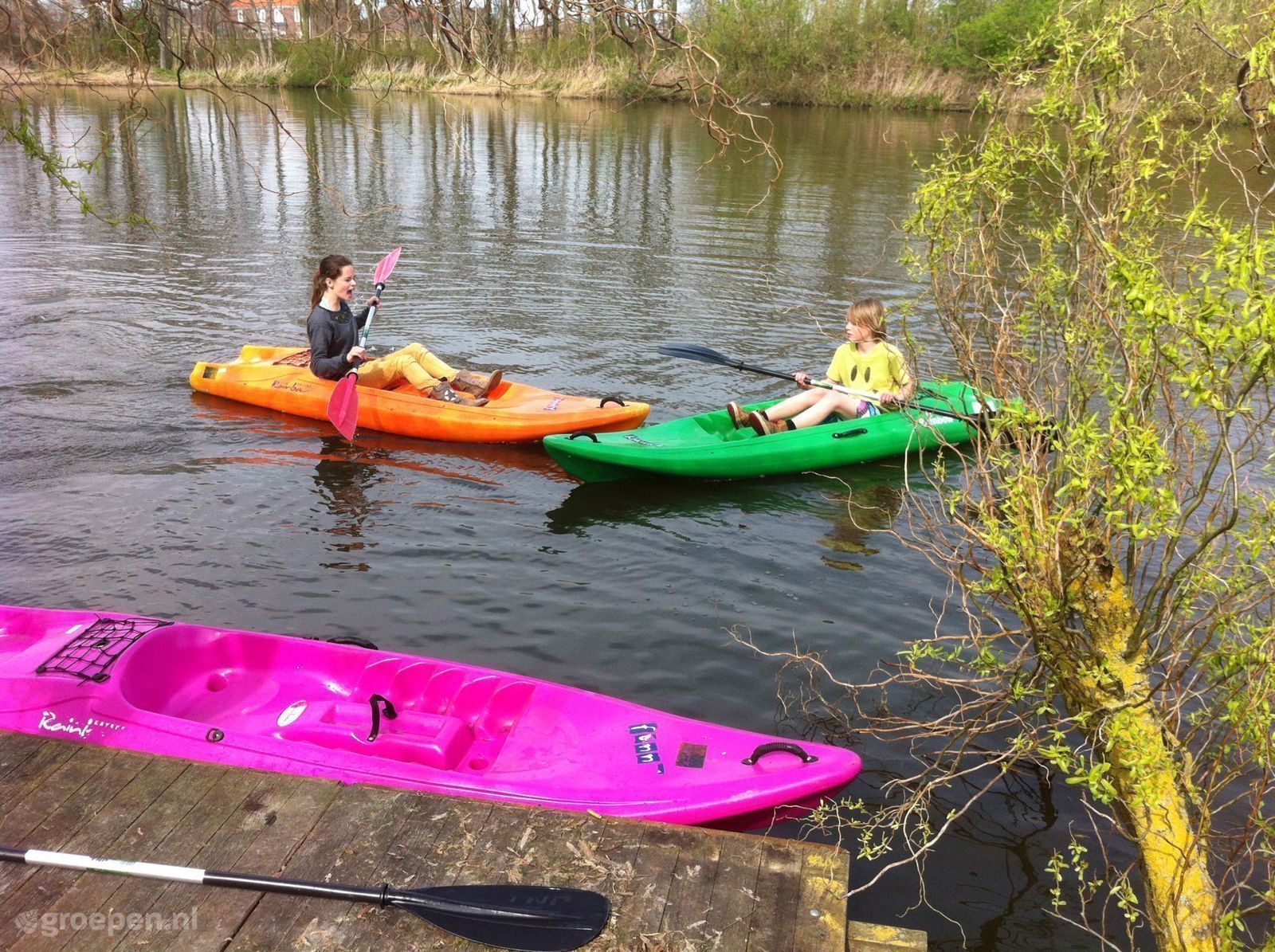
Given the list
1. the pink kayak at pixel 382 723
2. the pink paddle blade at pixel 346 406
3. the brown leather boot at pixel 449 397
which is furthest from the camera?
the brown leather boot at pixel 449 397

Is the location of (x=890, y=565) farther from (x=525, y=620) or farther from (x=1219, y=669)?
(x=1219, y=669)

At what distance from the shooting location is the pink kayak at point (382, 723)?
3.72 m

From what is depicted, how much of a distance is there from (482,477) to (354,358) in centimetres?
140

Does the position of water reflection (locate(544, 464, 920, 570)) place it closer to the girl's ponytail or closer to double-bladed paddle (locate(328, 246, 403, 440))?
double-bladed paddle (locate(328, 246, 403, 440))

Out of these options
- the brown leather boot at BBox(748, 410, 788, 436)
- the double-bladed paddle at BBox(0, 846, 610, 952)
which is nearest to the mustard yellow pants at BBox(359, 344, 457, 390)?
Answer: the brown leather boot at BBox(748, 410, 788, 436)

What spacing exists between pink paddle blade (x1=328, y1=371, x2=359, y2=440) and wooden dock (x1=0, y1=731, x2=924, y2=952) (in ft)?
12.2

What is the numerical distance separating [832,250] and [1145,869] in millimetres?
11053

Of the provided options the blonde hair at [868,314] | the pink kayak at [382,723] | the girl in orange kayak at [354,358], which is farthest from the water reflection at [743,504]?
the pink kayak at [382,723]

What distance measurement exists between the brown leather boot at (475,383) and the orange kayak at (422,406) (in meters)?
0.09

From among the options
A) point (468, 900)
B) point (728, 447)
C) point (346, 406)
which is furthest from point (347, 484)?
point (468, 900)

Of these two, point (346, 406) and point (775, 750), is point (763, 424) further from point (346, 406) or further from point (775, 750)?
point (775, 750)

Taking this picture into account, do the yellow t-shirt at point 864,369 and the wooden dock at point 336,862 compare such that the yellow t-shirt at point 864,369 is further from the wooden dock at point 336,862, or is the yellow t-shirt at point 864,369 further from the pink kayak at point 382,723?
the wooden dock at point 336,862

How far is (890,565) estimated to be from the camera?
6.14 metres

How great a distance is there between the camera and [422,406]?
299 inches
